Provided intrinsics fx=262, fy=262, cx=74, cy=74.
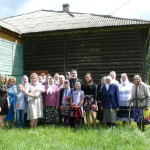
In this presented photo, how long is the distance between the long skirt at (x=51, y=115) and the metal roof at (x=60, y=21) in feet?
20.6

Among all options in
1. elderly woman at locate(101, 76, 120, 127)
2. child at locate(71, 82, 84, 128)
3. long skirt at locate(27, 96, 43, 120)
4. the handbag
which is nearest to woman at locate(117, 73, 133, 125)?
elderly woman at locate(101, 76, 120, 127)

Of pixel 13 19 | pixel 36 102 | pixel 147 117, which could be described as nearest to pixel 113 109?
pixel 147 117

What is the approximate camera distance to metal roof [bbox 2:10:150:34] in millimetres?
12962

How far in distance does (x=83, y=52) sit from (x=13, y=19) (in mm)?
6447

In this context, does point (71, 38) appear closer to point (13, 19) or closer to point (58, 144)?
point (13, 19)

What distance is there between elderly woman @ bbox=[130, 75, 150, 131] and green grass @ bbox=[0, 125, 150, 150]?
1.49 feet

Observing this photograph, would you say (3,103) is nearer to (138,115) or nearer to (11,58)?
(138,115)

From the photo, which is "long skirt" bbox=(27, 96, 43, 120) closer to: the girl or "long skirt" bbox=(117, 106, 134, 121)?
the girl

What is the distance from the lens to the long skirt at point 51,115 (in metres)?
7.76

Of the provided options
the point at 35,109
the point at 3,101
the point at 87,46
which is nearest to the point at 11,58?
the point at 87,46

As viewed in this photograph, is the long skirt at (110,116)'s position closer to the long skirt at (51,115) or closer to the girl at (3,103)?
the long skirt at (51,115)

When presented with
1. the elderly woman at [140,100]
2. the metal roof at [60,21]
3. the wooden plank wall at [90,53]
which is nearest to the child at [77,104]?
the elderly woman at [140,100]

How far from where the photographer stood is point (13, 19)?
1748 cm

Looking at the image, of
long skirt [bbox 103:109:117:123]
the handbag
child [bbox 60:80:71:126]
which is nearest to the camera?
the handbag
